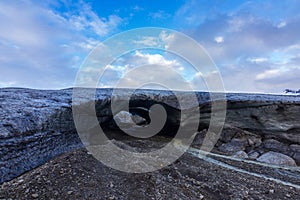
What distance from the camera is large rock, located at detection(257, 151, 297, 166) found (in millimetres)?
7180

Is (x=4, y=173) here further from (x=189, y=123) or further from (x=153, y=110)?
(x=189, y=123)

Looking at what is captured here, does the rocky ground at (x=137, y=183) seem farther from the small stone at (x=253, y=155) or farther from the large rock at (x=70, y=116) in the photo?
the small stone at (x=253, y=155)

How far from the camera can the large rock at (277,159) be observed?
7180mm

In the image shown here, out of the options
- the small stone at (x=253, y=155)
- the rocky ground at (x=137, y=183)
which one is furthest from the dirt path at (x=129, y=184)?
the small stone at (x=253, y=155)

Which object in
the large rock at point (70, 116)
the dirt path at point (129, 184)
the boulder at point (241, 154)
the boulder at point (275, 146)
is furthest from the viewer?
the boulder at point (275, 146)

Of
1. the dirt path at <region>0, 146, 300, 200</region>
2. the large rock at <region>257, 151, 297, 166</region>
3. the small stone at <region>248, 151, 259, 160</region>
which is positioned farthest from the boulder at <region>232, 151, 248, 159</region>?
the dirt path at <region>0, 146, 300, 200</region>

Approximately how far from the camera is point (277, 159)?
7285 mm

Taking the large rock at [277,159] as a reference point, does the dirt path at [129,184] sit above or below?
above

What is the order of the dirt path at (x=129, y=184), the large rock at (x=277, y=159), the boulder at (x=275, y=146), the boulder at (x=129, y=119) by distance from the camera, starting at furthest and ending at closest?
the boulder at (x=129, y=119) < the boulder at (x=275, y=146) < the large rock at (x=277, y=159) < the dirt path at (x=129, y=184)

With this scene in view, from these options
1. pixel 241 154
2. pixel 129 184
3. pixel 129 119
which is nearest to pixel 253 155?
pixel 241 154

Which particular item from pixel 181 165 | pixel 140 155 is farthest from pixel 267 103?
pixel 140 155

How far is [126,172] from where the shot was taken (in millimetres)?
4543

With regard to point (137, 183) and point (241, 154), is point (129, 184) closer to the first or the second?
point (137, 183)

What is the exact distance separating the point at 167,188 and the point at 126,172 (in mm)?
873
